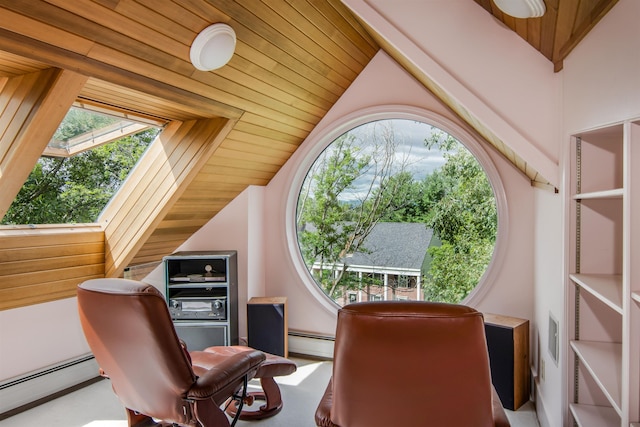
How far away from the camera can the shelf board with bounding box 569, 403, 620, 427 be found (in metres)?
1.84

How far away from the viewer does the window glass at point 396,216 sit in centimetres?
425

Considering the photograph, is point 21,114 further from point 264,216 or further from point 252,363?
point 264,216

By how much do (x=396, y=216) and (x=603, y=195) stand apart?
2.95 metres

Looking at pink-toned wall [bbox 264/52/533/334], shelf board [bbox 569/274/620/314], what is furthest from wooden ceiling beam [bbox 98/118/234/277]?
shelf board [bbox 569/274/620/314]

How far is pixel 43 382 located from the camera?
3.27 meters

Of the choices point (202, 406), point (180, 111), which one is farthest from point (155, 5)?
point (202, 406)

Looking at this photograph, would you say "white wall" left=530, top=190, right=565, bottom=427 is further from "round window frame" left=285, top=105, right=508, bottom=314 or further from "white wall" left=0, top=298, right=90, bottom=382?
"white wall" left=0, top=298, right=90, bottom=382

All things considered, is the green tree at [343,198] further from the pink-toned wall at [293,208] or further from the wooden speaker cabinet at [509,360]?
the wooden speaker cabinet at [509,360]

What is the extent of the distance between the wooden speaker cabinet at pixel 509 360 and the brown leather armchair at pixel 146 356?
1929 mm

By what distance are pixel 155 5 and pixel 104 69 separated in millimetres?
414

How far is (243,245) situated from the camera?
14.1 ft

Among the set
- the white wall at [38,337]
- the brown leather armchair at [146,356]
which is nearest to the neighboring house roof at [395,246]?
the white wall at [38,337]

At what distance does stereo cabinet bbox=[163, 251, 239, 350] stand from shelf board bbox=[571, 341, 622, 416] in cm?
268

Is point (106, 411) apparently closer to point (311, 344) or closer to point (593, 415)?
point (311, 344)
